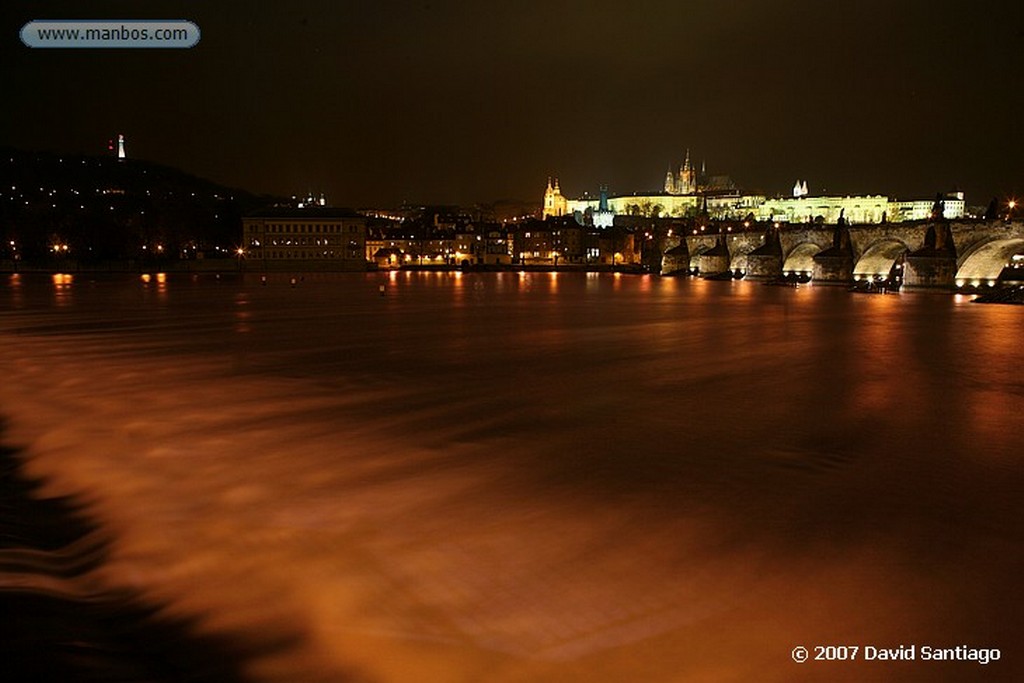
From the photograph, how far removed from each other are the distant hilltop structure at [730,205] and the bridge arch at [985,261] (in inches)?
2848

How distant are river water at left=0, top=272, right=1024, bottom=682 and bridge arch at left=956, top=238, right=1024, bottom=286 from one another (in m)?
36.4

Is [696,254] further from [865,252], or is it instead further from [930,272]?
[930,272]

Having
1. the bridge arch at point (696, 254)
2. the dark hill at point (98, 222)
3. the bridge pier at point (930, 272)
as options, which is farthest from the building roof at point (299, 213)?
the bridge pier at point (930, 272)

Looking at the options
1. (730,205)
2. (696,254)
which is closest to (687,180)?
(730,205)

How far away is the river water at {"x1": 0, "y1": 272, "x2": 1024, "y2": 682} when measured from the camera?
161 inches

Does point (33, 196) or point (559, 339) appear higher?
point (33, 196)

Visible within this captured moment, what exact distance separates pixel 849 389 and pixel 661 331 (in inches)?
378

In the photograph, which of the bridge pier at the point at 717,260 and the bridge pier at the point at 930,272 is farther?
the bridge pier at the point at 717,260

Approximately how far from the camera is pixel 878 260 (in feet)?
195

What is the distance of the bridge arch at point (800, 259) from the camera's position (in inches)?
2566

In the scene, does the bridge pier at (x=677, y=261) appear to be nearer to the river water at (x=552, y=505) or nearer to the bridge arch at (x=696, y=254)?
the bridge arch at (x=696, y=254)

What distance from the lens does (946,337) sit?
20.2 meters

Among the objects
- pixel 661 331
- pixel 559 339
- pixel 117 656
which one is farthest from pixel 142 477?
pixel 661 331

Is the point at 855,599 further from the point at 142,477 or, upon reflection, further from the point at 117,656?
the point at 142,477
